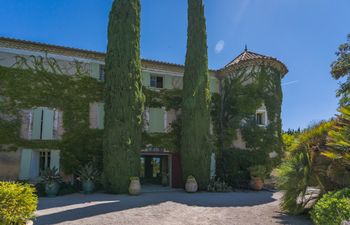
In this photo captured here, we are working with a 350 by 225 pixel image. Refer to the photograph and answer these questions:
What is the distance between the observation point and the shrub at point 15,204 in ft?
14.0

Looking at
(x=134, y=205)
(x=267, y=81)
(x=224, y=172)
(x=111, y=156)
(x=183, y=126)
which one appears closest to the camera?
(x=134, y=205)

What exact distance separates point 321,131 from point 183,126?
24.8ft

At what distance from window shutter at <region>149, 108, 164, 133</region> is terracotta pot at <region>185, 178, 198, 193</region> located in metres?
3.81

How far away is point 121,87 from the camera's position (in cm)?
1321

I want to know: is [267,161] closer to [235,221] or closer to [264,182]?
[264,182]

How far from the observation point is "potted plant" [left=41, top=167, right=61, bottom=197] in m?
12.0

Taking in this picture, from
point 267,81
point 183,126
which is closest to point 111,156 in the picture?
point 183,126

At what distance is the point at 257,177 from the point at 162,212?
8728mm

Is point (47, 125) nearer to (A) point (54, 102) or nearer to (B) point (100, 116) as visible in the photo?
(A) point (54, 102)

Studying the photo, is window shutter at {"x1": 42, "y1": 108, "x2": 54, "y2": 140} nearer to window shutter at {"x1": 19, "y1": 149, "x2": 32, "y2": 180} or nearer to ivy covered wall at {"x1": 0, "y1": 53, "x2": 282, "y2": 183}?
ivy covered wall at {"x1": 0, "y1": 53, "x2": 282, "y2": 183}

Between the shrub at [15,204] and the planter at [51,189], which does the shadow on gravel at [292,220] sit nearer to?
the shrub at [15,204]

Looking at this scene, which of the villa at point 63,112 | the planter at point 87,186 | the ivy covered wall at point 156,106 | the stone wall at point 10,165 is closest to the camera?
the planter at point 87,186

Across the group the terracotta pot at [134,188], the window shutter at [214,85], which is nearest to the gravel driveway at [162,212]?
the terracotta pot at [134,188]

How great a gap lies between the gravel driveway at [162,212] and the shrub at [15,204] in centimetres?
258
